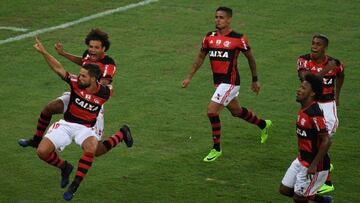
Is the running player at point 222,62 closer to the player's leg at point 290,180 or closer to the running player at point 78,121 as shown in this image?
the running player at point 78,121

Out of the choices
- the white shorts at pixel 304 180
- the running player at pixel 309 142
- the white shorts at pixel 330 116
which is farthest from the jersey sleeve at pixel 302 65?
the white shorts at pixel 304 180

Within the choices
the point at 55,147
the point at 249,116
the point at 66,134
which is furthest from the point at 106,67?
the point at 249,116

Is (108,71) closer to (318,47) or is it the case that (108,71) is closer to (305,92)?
(318,47)

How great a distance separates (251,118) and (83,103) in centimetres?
378

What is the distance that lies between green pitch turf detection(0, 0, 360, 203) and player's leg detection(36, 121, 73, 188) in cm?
37

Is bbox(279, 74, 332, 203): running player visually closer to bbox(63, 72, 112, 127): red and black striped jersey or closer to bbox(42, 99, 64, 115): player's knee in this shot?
bbox(63, 72, 112, 127): red and black striped jersey

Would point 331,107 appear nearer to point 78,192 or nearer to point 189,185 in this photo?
point 189,185

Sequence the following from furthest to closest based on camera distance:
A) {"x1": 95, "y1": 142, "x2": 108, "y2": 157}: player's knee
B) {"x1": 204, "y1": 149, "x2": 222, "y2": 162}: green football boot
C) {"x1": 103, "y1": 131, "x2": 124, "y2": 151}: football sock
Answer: {"x1": 204, "y1": 149, "x2": 222, "y2": 162}: green football boot, {"x1": 103, "y1": 131, "x2": 124, "y2": 151}: football sock, {"x1": 95, "y1": 142, "x2": 108, "y2": 157}: player's knee

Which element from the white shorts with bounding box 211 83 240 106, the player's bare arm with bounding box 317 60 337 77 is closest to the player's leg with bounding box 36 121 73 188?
the white shorts with bounding box 211 83 240 106

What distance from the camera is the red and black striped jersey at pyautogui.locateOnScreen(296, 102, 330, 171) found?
11.9 meters

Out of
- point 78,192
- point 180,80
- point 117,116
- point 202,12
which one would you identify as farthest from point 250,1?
point 78,192

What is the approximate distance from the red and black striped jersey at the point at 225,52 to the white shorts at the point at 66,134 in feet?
9.62

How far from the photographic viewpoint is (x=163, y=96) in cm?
1856

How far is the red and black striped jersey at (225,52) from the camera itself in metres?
15.4
